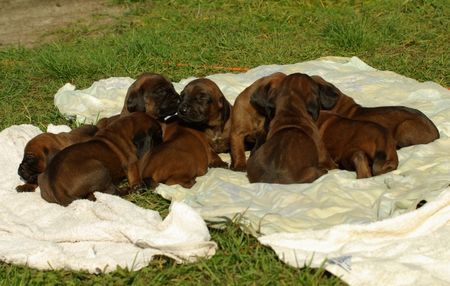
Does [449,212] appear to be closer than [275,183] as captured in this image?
Yes

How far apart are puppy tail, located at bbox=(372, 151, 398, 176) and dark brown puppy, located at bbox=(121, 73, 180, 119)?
1.91m

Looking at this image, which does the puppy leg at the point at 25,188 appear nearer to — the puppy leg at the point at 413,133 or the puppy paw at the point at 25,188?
the puppy paw at the point at 25,188

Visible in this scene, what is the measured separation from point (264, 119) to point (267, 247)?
2.16m

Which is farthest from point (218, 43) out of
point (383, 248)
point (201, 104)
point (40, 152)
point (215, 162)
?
point (383, 248)

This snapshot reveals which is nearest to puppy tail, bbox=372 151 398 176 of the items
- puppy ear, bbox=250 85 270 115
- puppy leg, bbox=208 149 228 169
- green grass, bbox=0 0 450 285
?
puppy ear, bbox=250 85 270 115

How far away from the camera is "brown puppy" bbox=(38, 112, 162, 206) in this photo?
6293 millimetres

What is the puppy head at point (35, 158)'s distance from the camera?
6.84 m

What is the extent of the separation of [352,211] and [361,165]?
0.68 m

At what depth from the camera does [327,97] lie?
→ 710 centimetres

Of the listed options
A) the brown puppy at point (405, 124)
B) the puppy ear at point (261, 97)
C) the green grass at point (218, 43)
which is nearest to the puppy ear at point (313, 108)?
the brown puppy at point (405, 124)

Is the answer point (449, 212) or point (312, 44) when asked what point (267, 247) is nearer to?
point (449, 212)

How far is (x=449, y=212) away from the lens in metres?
5.66

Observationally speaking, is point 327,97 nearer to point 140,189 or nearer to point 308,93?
point 308,93

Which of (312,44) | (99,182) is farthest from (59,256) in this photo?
(312,44)
